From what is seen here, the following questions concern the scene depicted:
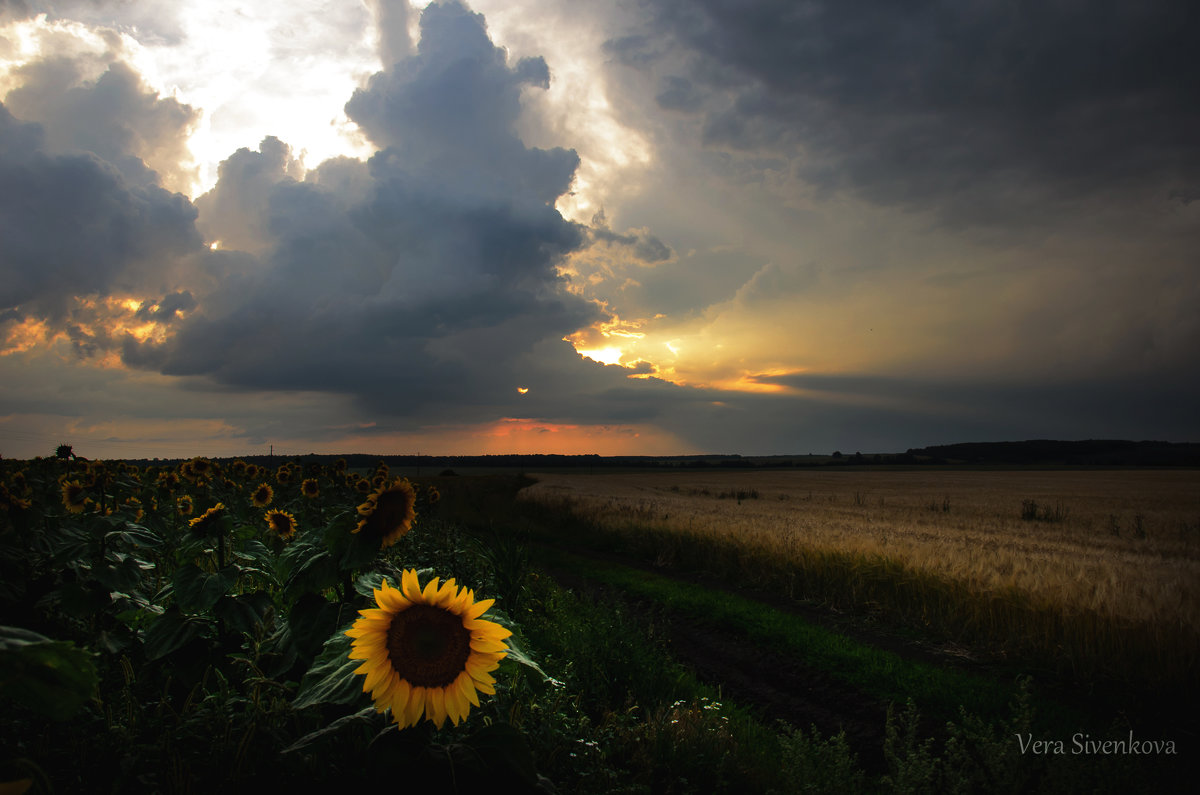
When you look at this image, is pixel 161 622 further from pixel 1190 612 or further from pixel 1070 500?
pixel 1070 500

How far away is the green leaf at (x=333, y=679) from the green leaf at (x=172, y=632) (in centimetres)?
141

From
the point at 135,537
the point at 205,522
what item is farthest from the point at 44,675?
the point at 135,537

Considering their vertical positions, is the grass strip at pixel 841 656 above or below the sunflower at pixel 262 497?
below

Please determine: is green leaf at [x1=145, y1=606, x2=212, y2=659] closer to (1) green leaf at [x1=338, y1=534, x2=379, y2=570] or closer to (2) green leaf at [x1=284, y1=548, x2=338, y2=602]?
(2) green leaf at [x1=284, y1=548, x2=338, y2=602]

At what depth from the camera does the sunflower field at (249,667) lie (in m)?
1.87

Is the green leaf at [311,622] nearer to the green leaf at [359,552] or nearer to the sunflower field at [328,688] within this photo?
the sunflower field at [328,688]

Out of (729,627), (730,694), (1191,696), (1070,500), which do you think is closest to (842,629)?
(729,627)

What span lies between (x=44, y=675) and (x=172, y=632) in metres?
2.42

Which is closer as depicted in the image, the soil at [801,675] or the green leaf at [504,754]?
the green leaf at [504,754]

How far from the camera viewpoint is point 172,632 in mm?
3000

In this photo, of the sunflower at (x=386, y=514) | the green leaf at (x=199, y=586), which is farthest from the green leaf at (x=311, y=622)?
the green leaf at (x=199, y=586)
